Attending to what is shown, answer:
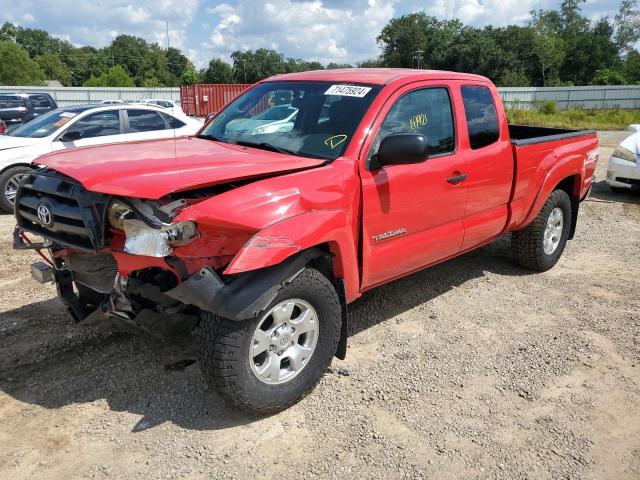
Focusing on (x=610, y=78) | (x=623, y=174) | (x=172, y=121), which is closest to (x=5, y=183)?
(x=172, y=121)

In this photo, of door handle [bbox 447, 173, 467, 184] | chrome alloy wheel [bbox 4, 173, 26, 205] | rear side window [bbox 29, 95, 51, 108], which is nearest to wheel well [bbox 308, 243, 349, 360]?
door handle [bbox 447, 173, 467, 184]

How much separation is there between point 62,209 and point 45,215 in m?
0.18

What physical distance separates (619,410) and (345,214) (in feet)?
7.05

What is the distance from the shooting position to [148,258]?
116 inches

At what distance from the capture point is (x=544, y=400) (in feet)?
11.6

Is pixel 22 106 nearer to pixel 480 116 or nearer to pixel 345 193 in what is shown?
pixel 480 116

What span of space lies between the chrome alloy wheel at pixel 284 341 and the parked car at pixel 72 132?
19.2 feet

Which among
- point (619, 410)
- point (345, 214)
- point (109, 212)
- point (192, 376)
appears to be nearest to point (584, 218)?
point (619, 410)

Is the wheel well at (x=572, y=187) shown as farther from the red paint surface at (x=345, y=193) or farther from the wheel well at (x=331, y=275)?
the wheel well at (x=331, y=275)

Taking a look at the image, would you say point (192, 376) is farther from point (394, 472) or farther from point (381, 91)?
point (381, 91)

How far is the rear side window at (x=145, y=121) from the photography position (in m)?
9.04

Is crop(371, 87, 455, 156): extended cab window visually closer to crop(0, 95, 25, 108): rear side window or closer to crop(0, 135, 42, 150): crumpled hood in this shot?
crop(0, 135, 42, 150): crumpled hood

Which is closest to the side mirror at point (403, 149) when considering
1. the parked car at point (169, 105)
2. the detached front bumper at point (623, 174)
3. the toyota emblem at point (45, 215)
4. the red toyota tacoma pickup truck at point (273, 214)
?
the red toyota tacoma pickup truck at point (273, 214)

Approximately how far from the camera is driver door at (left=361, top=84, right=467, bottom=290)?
367 cm
